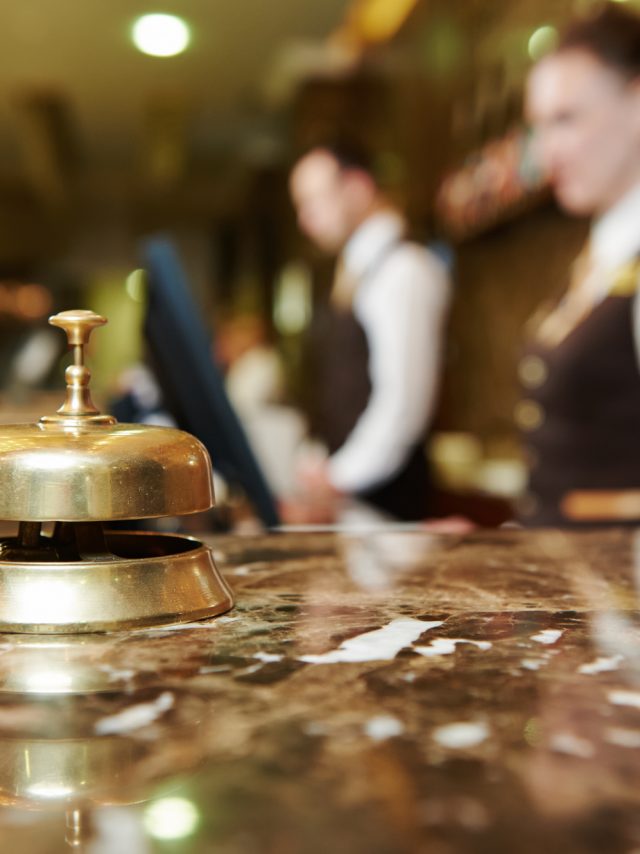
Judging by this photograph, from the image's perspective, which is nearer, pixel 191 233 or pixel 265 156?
pixel 265 156

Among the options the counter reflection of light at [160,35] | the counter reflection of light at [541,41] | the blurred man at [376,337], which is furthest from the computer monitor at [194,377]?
the counter reflection of light at [160,35]

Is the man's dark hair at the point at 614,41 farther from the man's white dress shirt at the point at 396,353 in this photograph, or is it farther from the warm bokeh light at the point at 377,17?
the warm bokeh light at the point at 377,17

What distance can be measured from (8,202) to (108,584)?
1365cm

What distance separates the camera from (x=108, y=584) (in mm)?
608

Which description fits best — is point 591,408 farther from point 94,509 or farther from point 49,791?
point 49,791

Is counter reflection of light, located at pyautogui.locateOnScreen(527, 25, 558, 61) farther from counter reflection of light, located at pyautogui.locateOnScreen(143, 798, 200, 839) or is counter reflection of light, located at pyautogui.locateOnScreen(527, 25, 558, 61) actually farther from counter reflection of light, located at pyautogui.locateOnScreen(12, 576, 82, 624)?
counter reflection of light, located at pyautogui.locateOnScreen(143, 798, 200, 839)

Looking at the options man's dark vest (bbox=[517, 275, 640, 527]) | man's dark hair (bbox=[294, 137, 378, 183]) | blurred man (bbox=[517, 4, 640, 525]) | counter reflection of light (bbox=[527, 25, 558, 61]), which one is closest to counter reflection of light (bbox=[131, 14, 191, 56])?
counter reflection of light (bbox=[527, 25, 558, 61])

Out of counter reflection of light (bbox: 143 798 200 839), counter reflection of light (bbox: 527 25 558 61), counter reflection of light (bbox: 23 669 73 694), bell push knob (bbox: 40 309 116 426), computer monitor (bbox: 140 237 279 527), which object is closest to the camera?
counter reflection of light (bbox: 143 798 200 839)

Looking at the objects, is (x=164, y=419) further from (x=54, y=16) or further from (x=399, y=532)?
(x=54, y=16)

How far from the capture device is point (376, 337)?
3002 mm

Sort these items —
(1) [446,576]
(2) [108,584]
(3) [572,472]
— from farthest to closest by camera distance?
(3) [572,472], (1) [446,576], (2) [108,584]

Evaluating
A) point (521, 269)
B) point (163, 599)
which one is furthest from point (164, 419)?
point (521, 269)

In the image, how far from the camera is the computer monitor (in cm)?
135

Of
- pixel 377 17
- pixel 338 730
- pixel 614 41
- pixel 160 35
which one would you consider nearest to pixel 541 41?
pixel 614 41
